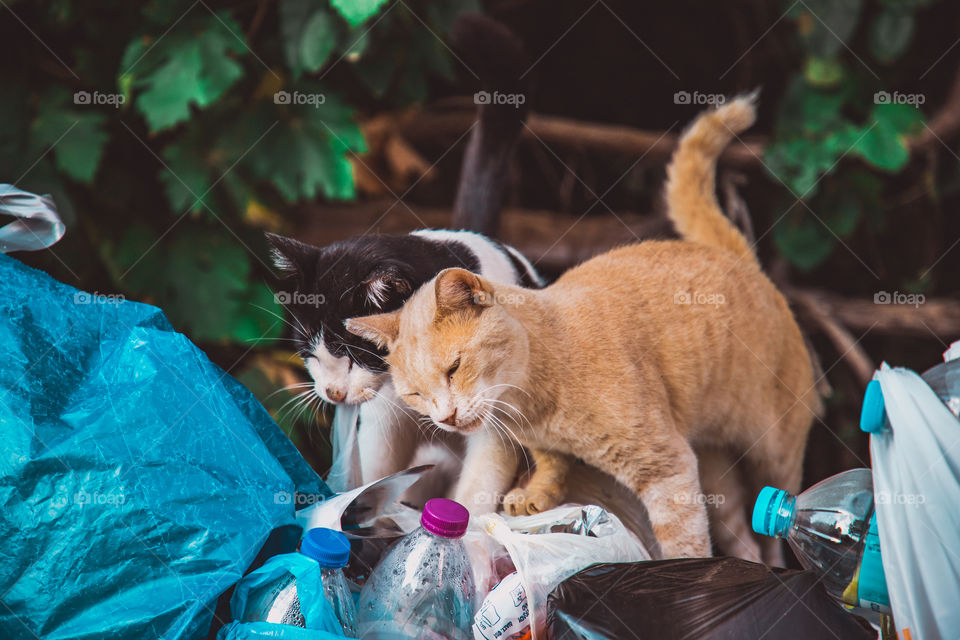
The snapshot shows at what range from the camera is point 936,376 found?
0.90 meters

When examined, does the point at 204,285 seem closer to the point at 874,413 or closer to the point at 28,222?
the point at 28,222

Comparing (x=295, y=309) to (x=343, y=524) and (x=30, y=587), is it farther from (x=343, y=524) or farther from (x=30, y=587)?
(x=30, y=587)

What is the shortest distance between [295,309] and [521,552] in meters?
0.48

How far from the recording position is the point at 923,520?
2.50ft

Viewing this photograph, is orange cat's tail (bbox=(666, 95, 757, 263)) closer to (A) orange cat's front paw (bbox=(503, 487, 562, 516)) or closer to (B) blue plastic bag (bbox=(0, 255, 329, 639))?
(A) orange cat's front paw (bbox=(503, 487, 562, 516))

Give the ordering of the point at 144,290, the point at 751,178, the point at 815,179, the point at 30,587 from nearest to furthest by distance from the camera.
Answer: the point at 30,587 < the point at 144,290 < the point at 815,179 < the point at 751,178

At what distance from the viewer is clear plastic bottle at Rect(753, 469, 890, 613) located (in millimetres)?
843

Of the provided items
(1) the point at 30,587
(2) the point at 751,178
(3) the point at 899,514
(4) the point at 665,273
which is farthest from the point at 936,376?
(2) the point at 751,178

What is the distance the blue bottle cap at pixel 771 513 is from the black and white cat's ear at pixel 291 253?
64 centimetres

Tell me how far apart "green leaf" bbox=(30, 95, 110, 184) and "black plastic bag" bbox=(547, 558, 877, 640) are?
1.58 m

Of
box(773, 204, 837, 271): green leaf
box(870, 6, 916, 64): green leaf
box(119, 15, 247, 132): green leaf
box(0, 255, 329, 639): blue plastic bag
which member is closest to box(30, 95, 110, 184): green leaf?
box(119, 15, 247, 132): green leaf

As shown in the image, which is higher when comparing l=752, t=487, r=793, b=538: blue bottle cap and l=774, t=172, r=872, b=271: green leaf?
l=774, t=172, r=872, b=271: green leaf

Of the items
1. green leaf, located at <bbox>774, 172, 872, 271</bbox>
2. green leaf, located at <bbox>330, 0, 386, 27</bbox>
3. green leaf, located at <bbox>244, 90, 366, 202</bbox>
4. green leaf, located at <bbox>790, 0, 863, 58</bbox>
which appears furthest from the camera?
green leaf, located at <bbox>774, 172, 872, 271</bbox>

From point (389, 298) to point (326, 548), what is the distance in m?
0.34
